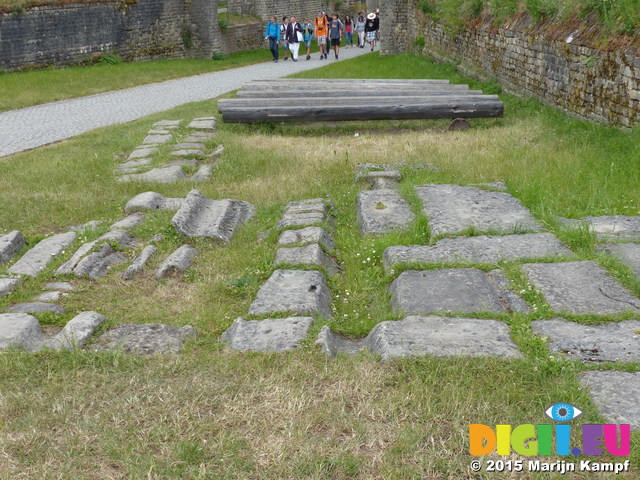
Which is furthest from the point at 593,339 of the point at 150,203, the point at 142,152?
the point at 142,152

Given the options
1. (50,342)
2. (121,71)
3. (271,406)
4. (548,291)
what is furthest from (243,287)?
(121,71)

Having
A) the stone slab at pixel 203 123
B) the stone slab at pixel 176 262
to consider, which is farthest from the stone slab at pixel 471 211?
the stone slab at pixel 203 123

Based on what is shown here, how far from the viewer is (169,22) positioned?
23594mm

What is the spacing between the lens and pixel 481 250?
4695mm

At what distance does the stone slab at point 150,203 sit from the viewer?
20.3ft

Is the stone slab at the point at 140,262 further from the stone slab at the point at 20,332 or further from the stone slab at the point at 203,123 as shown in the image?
the stone slab at the point at 203,123

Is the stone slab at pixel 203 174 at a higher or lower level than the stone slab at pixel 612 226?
higher

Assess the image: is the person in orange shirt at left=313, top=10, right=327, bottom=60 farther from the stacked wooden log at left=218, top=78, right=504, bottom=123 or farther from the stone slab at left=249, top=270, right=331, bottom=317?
the stone slab at left=249, top=270, right=331, bottom=317

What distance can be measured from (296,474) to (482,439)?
75cm

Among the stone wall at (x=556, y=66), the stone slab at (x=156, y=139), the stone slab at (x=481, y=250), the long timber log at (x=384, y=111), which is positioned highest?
the stone wall at (x=556, y=66)

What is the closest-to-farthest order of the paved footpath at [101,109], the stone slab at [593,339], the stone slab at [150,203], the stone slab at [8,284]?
the stone slab at [593,339] < the stone slab at [8,284] < the stone slab at [150,203] < the paved footpath at [101,109]

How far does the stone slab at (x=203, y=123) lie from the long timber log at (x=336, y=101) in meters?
0.25

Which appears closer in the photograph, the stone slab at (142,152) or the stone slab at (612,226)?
the stone slab at (612,226)

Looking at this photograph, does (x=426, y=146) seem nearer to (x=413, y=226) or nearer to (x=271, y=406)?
(x=413, y=226)
